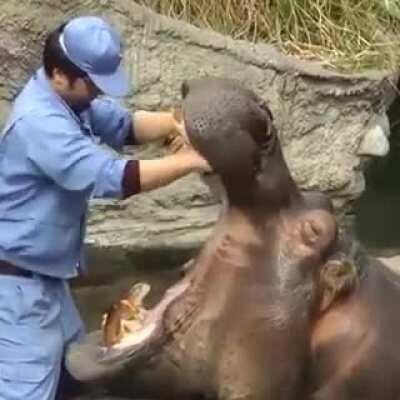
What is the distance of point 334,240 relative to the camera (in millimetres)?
2561

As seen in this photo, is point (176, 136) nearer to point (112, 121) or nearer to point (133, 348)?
point (112, 121)

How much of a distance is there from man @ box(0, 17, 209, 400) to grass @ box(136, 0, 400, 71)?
6.59 feet

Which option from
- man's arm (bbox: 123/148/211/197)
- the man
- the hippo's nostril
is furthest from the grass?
the hippo's nostril

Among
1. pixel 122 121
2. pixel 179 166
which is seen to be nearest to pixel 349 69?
pixel 122 121

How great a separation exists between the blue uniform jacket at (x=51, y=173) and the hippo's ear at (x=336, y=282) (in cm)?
75

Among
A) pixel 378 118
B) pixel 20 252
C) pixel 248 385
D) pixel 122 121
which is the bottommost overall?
pixel 378 118

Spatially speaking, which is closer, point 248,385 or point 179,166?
point 248,385

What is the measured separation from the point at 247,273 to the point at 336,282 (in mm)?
136

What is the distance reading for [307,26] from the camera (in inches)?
225

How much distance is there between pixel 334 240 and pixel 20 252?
1.05 m

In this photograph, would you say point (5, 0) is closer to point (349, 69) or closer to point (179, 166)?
point (349, 69)

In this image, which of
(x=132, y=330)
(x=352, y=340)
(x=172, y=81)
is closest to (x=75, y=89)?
(x=132, y=330)

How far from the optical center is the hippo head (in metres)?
2.45

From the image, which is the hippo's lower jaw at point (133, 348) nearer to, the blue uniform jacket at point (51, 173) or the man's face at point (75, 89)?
the blue uniform jacket at point (51, 173)
